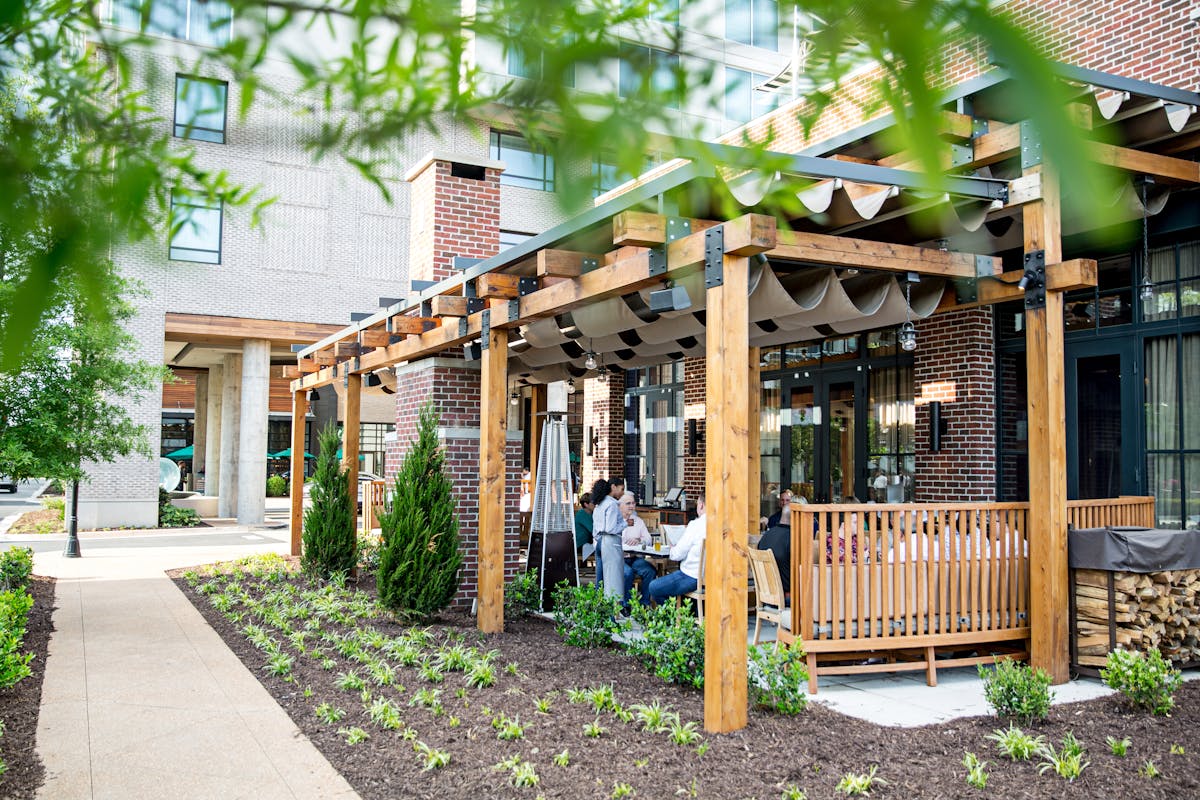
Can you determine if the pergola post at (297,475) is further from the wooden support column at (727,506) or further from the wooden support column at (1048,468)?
the wooden support column at (1048,468)

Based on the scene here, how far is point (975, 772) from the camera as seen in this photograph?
4.76 meters

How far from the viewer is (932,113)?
90cm

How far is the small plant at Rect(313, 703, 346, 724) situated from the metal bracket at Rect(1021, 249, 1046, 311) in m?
5.42

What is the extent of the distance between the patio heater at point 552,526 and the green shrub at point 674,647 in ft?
8.78

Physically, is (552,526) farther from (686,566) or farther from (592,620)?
(592,620)

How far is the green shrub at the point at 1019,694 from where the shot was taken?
221 inches

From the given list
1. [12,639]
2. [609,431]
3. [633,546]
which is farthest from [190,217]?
[609,431]

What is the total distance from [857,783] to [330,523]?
8446 millimetres

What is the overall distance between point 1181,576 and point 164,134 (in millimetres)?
7481

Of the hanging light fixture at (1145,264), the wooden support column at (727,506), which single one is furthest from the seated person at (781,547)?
the hanging light fixture at (1145,264)

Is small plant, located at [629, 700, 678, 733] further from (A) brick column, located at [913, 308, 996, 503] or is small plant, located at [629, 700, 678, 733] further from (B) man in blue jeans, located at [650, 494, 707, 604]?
(A) brick column, located at [913, 308, 996, 503]

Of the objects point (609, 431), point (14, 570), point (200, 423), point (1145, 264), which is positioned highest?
point (1145, 264)

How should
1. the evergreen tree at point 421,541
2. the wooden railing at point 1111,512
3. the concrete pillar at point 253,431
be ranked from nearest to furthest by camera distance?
the wooden railing at point 1111,512, the evergreen tree at point 421,541, the concrete pillar at point 253,431

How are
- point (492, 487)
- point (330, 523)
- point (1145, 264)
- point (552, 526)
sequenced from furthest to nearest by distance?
point (330, 523), point (552, 526), point (492, 487), point (1145, 264)
